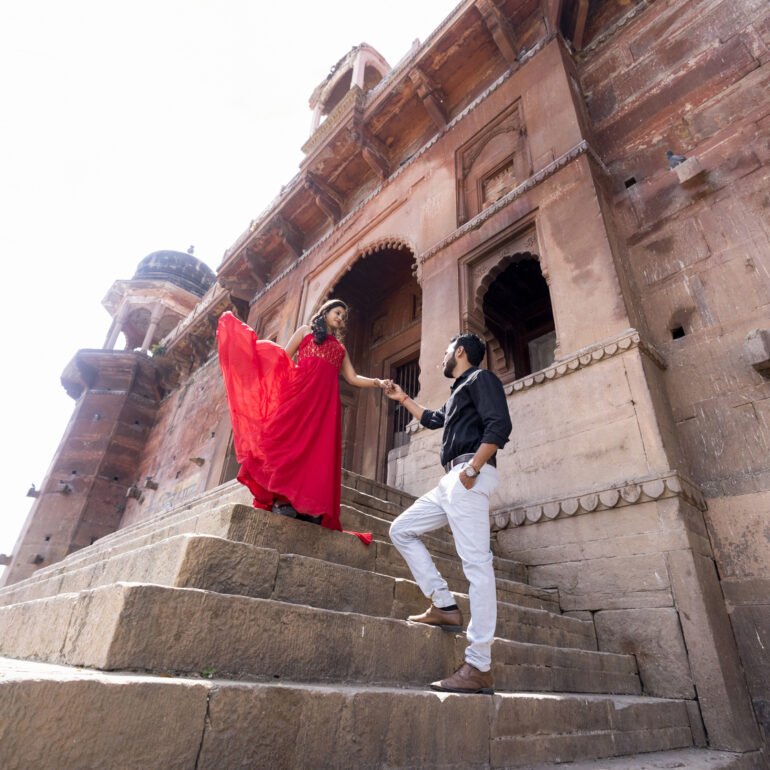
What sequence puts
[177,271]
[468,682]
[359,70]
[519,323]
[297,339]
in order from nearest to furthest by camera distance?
[468,682] < [297,339] < [519,323] < [359,70] < [177,271]

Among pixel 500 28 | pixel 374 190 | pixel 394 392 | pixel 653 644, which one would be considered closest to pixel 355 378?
pixel 394 392

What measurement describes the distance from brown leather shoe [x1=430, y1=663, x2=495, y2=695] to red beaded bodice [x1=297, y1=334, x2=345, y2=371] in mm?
1983

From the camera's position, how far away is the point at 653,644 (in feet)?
11.3

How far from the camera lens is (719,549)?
3.89 m

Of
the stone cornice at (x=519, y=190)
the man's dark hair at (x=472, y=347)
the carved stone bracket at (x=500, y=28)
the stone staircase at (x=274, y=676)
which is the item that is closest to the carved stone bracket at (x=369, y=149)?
the carved stone bracket at (x=500, y=28)

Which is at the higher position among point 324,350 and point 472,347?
point 324,350

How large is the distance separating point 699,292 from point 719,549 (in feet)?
8.25

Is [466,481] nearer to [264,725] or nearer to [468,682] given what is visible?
[468,682]

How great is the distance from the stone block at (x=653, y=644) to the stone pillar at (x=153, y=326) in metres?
18.6

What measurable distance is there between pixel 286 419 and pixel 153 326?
18941 mm

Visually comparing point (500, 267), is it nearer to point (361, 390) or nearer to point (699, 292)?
point (699, 292)

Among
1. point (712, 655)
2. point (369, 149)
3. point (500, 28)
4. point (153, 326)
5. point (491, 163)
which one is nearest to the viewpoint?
point (712, 655)

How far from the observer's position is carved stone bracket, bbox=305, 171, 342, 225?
→ 11.0 metres

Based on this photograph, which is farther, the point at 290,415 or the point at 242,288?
the point at 242,288
